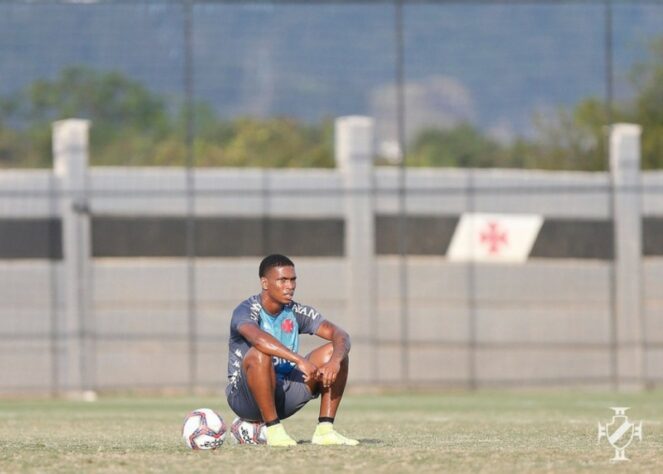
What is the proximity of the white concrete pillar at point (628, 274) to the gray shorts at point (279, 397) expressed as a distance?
19.4 meters

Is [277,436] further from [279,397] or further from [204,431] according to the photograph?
[204,431]

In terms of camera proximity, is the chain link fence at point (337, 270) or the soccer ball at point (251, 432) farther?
the chain link fence at point (337, 270)

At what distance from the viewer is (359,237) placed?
93.5 ft

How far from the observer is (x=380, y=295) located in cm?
2878

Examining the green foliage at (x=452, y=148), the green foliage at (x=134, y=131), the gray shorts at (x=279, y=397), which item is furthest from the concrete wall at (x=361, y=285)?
the gray shorts at (x=279, y=397)

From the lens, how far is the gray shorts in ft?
32.9

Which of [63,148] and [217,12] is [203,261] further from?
[217,12]

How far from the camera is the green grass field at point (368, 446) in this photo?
340 inches

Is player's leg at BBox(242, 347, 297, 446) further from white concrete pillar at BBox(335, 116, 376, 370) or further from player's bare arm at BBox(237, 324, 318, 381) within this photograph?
white concrete pillar at BBox(335, 116, 376, 370)

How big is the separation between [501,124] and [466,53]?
7070 millimetres

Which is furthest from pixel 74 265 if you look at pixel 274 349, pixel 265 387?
pixel 274 349

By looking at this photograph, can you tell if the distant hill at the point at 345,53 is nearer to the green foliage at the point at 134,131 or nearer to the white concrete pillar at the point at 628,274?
the green foliage at the point at 134,131

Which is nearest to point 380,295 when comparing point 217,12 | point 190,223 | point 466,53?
point 190,223

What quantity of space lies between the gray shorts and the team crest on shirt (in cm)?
32
